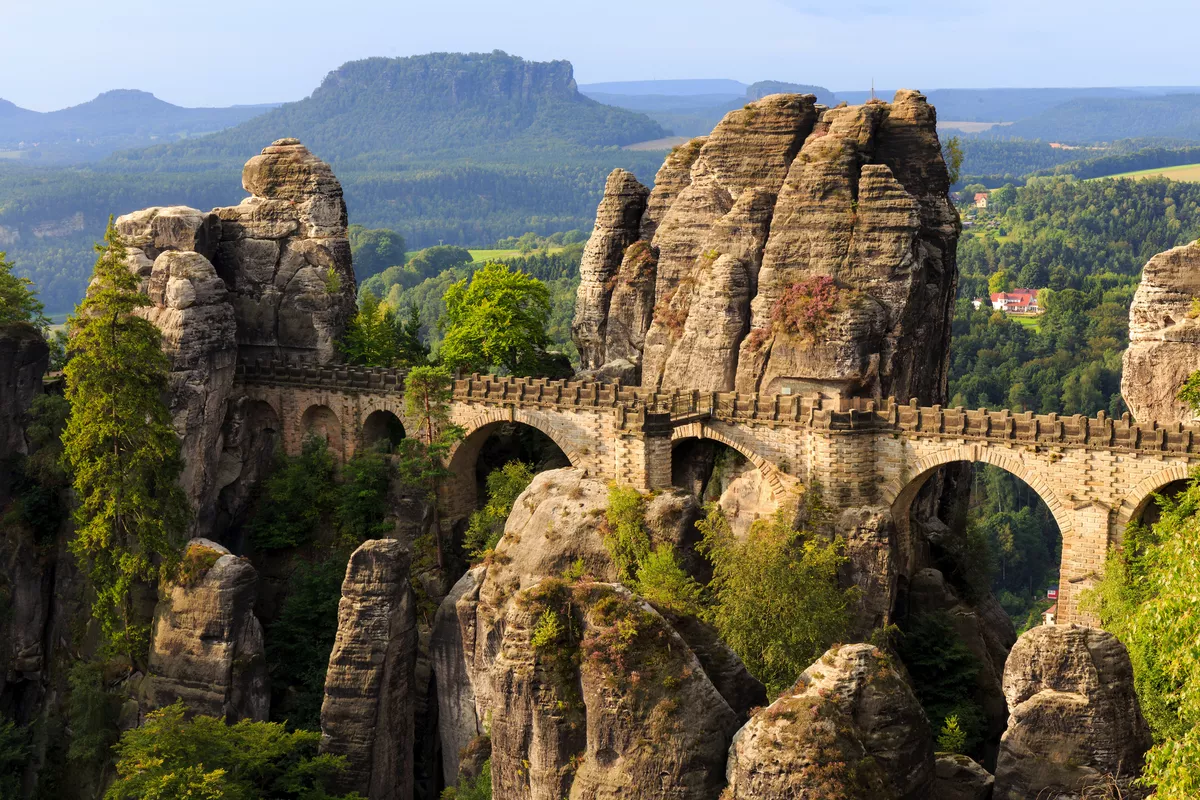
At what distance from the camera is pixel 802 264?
5453 centimetres

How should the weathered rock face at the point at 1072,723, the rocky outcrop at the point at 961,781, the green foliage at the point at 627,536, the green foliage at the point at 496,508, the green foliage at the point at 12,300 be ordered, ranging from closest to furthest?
1. the weathered rock face at the point at 1072,723
2. the rocky outcrop at the point at 961,781
3. the green foliage at the point at 627,536
4. the green foliage at the point at 496,508
5. the green foliage at the point at 12,300

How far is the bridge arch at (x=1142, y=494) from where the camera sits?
45.5 metres

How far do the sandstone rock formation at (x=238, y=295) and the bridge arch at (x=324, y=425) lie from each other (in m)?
1.49

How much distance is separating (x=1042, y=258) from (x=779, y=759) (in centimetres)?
14467

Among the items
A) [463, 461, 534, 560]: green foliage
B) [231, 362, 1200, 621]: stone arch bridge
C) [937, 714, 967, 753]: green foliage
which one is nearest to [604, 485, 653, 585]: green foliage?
[231, 362, 1200, 621]: stone arch bridge

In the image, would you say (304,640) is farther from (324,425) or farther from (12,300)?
(12,300)

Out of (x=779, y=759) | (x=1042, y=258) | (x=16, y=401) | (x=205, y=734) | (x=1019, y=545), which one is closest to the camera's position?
(x=779, y=759)

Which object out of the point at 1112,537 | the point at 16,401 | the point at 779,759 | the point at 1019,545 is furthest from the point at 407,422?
the point at 1019,545

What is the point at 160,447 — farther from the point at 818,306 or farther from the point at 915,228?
the point at 915,228

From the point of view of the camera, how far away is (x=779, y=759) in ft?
87.5

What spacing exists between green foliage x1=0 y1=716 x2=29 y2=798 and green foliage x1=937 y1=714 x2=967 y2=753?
2788 centimetres

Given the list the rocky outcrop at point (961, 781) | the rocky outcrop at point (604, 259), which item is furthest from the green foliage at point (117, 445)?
the rocky outcrop at point (961, 781)

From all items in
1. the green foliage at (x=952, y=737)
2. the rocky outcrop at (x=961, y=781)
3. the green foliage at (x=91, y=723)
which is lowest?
the green foliage at (x=91, y=723)

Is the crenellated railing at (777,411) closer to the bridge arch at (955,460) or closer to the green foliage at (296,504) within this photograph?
the bridge arch at (955,460)
